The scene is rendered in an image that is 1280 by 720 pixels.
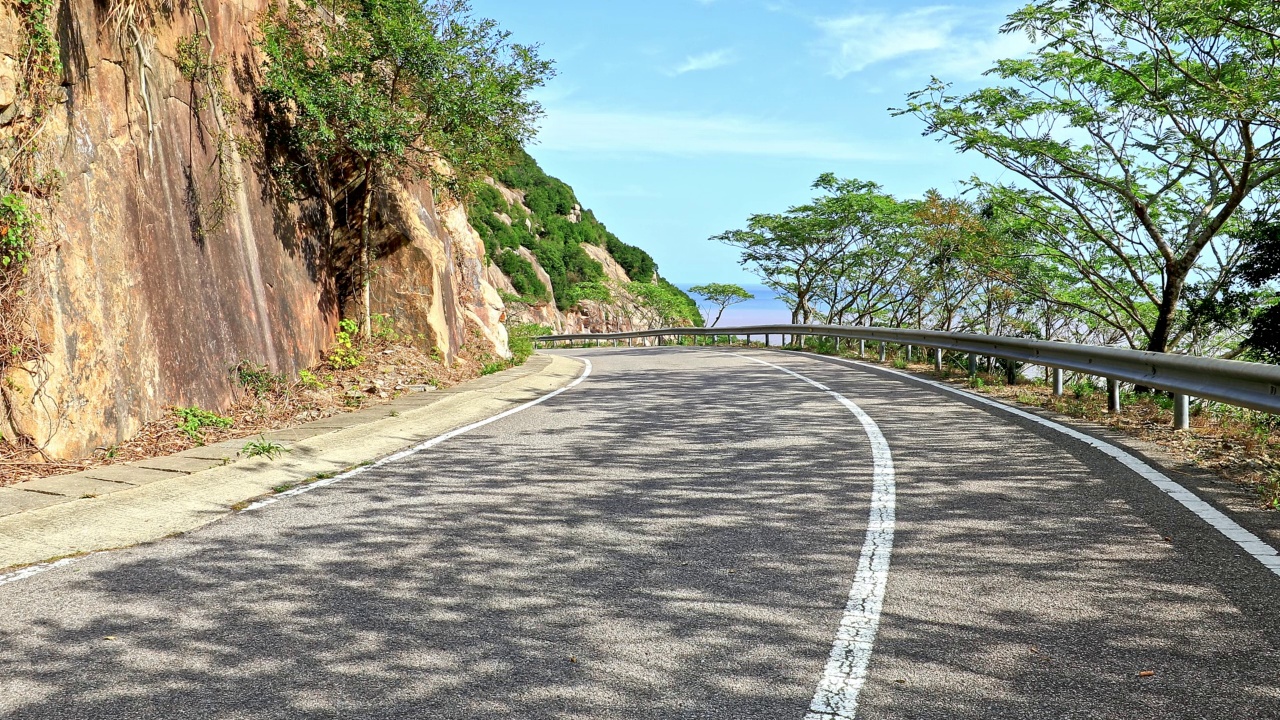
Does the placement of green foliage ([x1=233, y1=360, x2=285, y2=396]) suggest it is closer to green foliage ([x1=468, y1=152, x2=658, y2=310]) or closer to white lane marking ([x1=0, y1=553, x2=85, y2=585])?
white lane marking ([x1=0, y1=553, x2=85, y2=585])

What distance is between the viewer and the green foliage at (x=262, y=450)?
844 cm

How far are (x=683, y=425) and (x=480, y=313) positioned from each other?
43.6 ft

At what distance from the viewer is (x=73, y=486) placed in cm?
701

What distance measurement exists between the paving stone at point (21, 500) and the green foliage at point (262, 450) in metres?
1.85

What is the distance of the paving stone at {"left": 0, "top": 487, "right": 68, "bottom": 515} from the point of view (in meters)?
6.29

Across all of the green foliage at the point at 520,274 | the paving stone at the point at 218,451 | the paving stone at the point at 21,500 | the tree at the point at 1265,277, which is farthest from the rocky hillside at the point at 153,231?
the green foliage at the point at 520,274

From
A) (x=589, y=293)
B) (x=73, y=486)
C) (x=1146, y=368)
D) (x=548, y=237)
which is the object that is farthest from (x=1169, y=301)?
(x=548, y=237)

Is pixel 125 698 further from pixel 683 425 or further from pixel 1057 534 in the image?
pixel 683 425

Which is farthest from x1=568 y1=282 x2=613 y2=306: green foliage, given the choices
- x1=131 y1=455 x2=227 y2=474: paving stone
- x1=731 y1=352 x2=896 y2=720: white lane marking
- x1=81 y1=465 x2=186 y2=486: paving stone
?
x1=731 y1=352 x2=896 y2=720: white lane marking

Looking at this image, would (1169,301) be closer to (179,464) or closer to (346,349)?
A: (346,349)

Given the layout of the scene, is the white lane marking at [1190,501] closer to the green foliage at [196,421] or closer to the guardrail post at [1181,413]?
the guardrail post at [1181,413]

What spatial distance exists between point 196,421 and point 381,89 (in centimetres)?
692

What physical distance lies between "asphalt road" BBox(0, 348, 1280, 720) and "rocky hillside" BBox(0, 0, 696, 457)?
8.95ft

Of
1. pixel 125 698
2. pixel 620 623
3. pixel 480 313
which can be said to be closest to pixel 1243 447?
pixel 620 623
